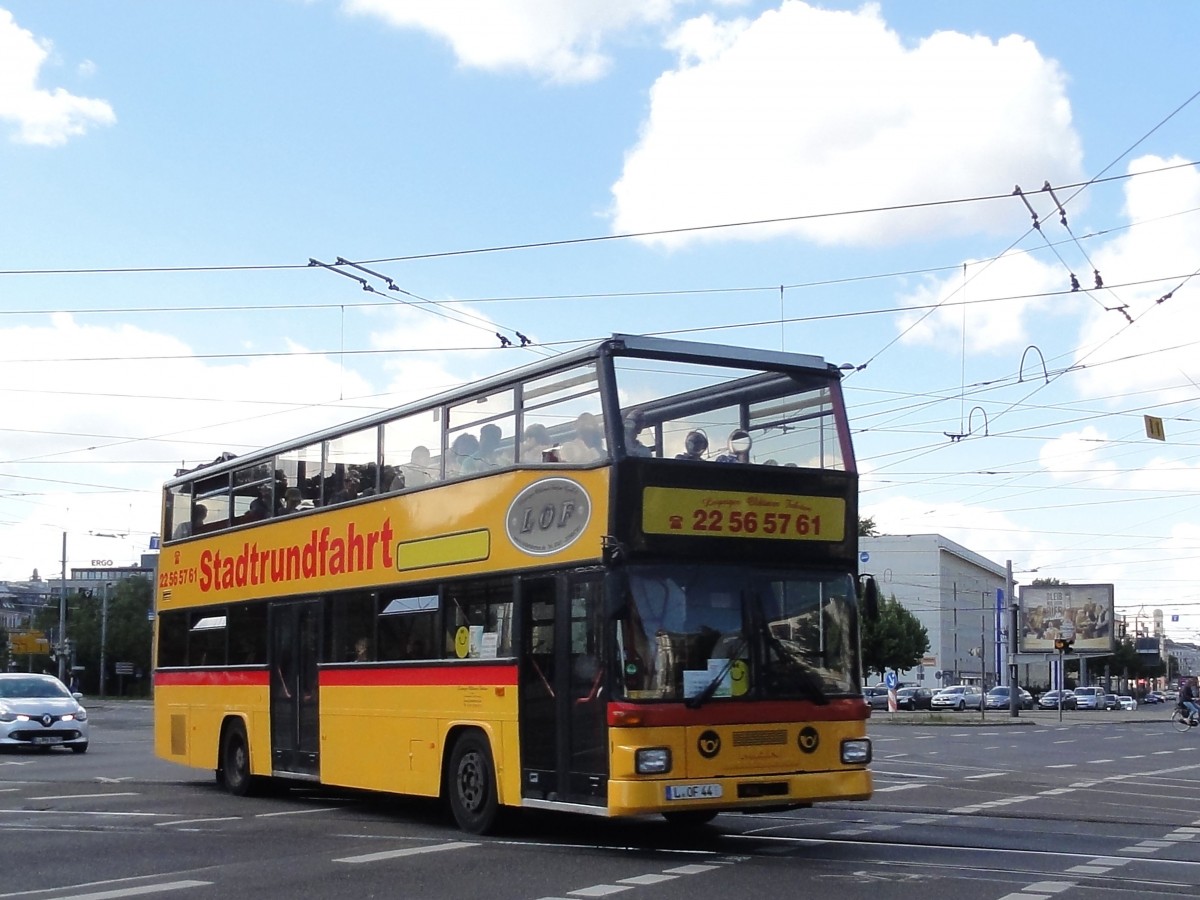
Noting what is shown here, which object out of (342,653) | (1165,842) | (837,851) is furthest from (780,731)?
(342,653)

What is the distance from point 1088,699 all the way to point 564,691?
3001 inches

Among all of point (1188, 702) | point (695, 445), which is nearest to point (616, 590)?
point (695, 445)

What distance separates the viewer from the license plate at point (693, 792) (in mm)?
11992

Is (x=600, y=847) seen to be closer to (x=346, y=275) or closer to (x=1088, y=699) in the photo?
(x=346, y=275)

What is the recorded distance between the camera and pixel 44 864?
11.8 meters

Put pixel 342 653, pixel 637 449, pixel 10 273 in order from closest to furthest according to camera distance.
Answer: pixel 637 449, pixel 342 653, pixel 10 273

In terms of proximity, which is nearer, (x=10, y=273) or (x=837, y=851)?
(x=837, y=851)

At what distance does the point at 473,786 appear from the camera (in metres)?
13.9

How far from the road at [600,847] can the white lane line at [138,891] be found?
0.02 m

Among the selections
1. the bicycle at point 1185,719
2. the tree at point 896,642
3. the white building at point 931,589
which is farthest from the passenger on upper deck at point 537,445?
the white building at point 931,589

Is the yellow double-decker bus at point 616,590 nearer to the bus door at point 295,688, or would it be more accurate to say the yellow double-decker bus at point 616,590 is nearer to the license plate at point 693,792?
the license plate at point 693,792

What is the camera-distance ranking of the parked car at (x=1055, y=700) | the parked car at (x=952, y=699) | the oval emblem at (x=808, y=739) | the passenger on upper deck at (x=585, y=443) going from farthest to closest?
1. the parked car at (x=1055, y=700)
2. the parked car at (x=952, y=699)
3. the oval emblem at (x=808, y=739)
4. the passenger on upper deck at (x=585, y=443)

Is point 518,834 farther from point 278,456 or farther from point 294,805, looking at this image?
point 278,456

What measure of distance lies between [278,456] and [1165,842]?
10.2 metres
